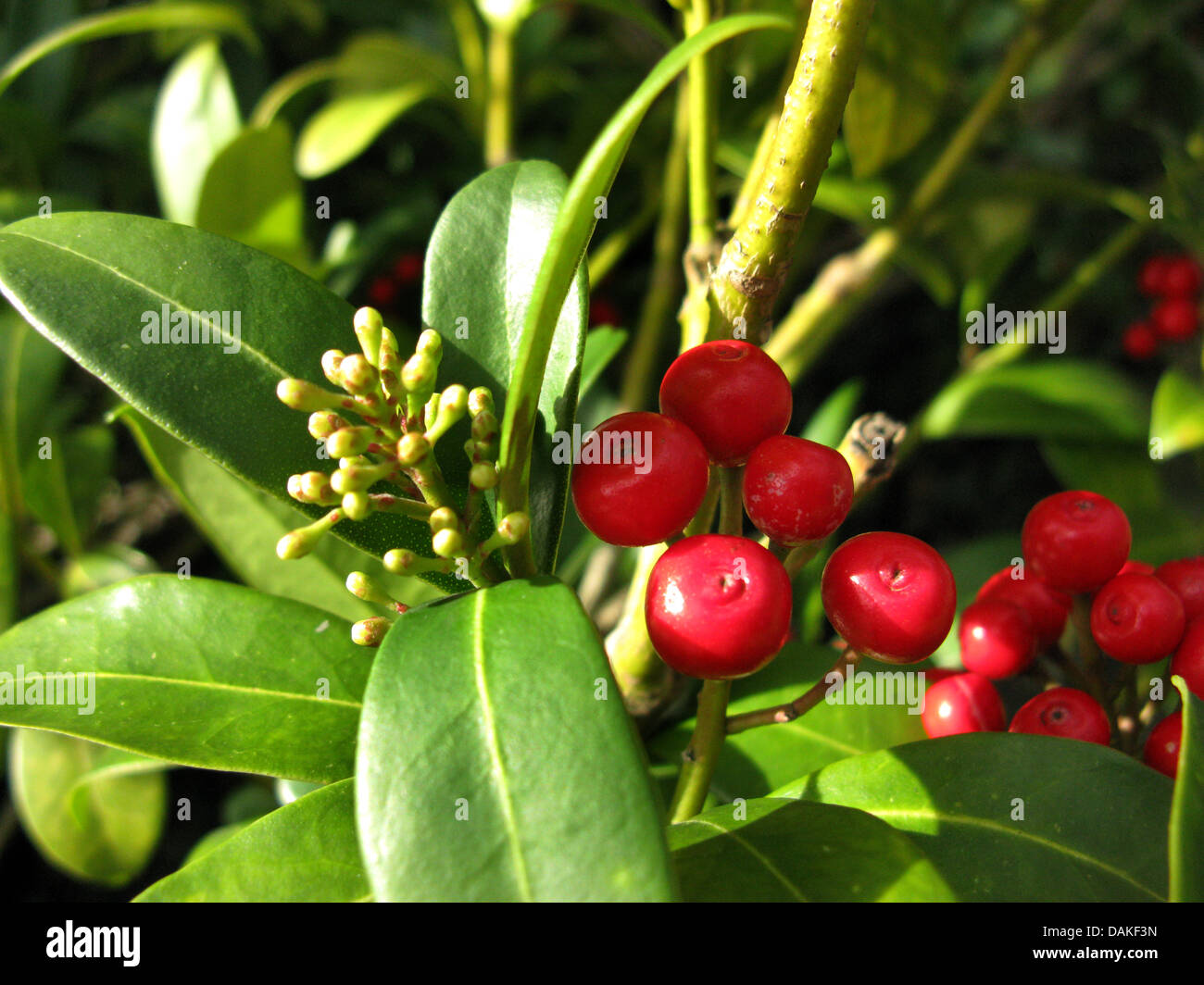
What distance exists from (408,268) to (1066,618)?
1.66m

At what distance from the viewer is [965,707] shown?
1.01 m

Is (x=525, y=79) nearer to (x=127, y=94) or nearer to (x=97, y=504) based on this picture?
(x=127, y=94)

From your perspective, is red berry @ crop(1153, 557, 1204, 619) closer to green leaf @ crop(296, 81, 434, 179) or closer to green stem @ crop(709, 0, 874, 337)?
green stem @ crop(709, 0, 874, 337)

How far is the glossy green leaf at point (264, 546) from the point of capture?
50.9 inches

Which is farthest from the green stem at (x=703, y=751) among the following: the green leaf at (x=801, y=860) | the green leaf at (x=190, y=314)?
the green leaf at (x=190, y=314)

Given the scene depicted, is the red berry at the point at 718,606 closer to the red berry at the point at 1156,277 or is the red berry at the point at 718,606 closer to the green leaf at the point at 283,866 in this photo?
the green leaf at the point at 283,866

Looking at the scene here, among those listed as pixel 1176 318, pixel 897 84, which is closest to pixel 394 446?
pixel 897 84

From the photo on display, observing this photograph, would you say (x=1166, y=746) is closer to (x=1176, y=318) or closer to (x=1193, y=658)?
(x=1193, y=658)

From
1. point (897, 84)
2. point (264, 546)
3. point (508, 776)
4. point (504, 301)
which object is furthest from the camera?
point (897, 84)

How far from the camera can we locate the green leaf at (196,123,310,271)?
1636 millimetres

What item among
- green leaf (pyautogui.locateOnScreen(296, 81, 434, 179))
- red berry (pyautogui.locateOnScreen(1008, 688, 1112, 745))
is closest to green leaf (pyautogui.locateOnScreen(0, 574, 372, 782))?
red berry (pyautogui.locateOnScreen(1008, 688, 1112, 745))

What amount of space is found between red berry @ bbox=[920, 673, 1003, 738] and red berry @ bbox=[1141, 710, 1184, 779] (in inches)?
5.6
